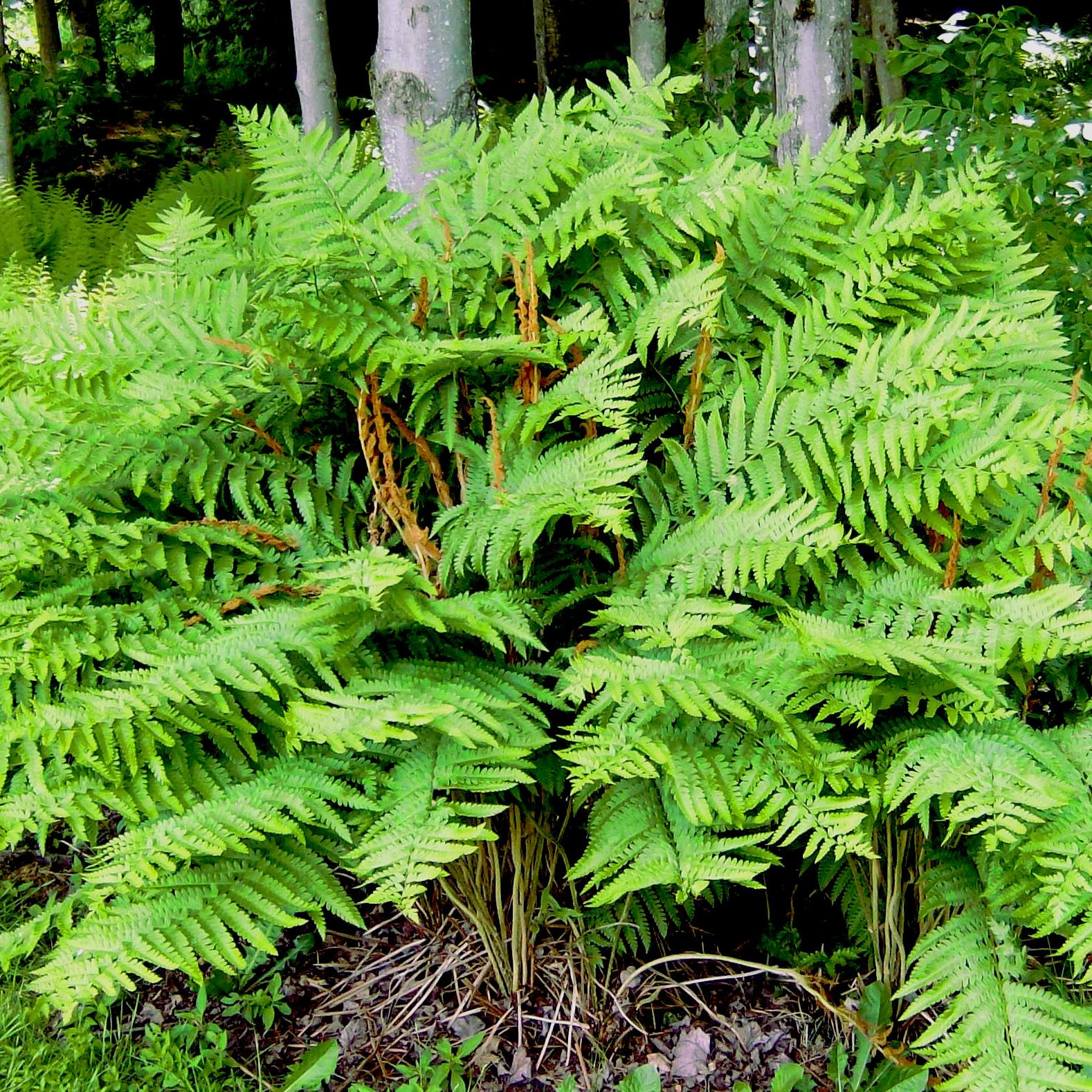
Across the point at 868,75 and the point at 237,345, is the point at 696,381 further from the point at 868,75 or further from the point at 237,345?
the point at 868,75

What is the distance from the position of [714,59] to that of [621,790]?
13.7ft

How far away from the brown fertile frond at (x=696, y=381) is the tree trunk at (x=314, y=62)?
2.41 metres

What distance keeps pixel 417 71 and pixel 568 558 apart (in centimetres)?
135

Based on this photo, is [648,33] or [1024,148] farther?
[648,33]

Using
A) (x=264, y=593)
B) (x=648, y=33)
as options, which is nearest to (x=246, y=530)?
(x=264, y=593)

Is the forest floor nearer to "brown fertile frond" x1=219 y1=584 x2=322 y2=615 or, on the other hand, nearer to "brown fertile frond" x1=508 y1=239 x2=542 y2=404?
"brown fertile frond" x1=219 y1=584 x2=322 y2=615

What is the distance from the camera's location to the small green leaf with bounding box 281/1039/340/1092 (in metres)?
1.87

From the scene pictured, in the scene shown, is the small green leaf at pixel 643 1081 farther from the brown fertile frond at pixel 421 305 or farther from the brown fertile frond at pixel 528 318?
the brown fertile frond at pixel 421 305

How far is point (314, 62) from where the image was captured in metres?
3.92

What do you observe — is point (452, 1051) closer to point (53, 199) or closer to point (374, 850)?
point (374, 850)

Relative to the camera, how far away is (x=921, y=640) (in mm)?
1639

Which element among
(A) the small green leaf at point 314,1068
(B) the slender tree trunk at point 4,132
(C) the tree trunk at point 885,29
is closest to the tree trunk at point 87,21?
(B) the slender tree trunk at point 4,132

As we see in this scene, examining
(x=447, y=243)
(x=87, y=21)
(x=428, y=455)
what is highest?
(x=87, y=21)

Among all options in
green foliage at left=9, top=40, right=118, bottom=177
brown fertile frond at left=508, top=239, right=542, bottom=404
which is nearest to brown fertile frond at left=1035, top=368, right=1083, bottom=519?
brown fertile frond at left=508, top=239, right=542, bottom=404
